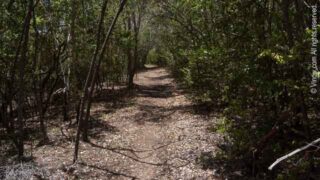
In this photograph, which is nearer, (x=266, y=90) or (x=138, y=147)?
(x=266, y=90)

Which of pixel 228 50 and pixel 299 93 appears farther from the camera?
pixel 228 50

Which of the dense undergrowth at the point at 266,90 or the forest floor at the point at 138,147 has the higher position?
the dense undergrowth at the point at 266,90

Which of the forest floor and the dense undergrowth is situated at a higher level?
the dense undergrowth

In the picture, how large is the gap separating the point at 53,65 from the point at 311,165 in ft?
34.1

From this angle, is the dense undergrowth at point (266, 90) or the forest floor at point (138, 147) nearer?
the dense undergrowth at point (266, 90)

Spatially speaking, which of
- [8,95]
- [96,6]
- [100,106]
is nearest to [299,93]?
[8,95]

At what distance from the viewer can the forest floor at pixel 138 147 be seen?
30.5ft

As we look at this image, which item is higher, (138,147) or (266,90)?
(266,90)

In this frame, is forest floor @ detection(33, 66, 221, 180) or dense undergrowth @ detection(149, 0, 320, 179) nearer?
dense undergrowth @ detection(149, 0, 320, 179)

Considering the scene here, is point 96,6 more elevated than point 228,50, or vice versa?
point 96,6

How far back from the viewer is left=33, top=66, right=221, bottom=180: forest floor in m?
9.30

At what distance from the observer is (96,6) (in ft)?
52.5

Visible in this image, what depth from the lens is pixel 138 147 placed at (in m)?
11.3

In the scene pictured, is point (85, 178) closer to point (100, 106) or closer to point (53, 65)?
point (53, 65)
